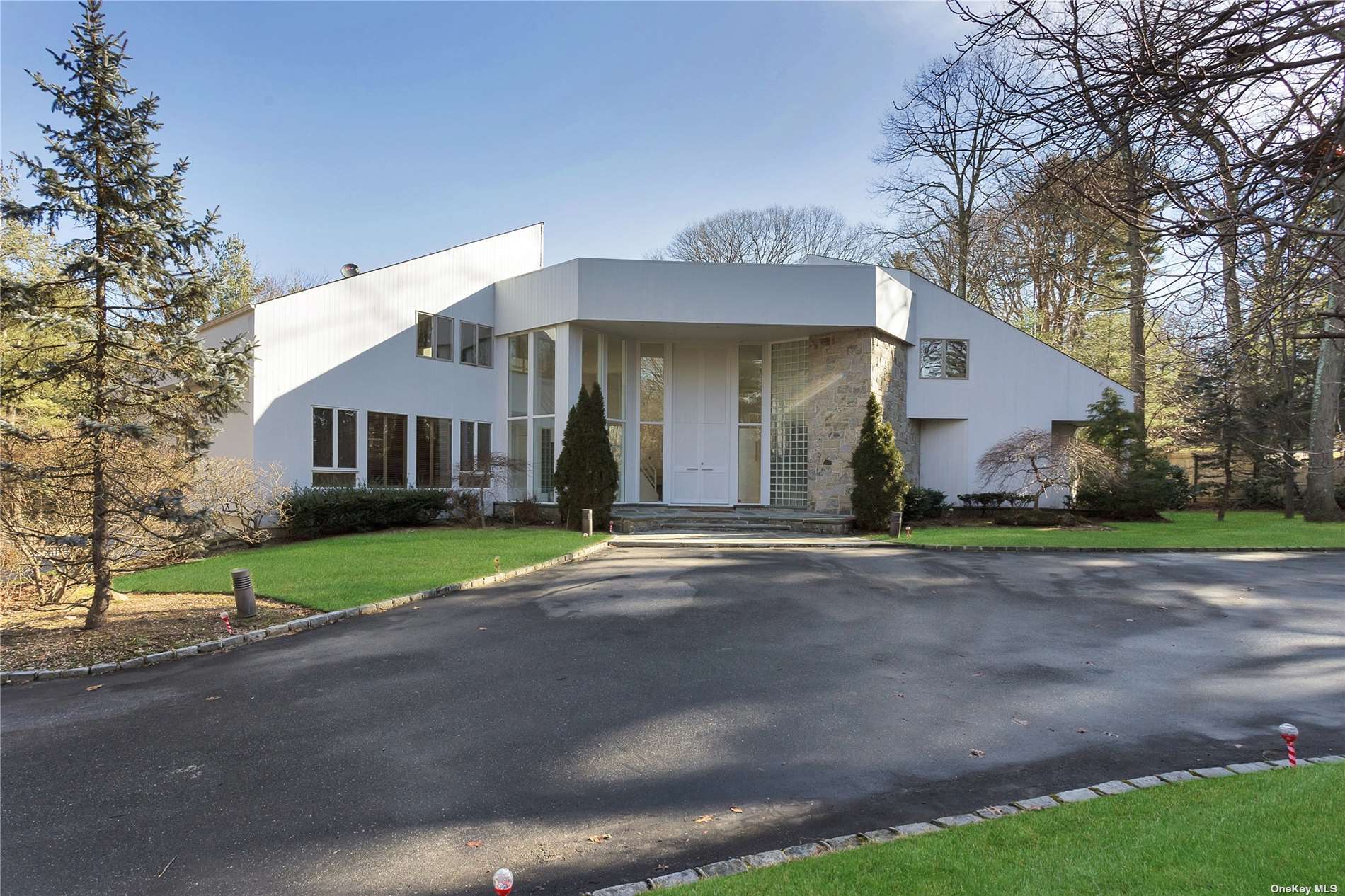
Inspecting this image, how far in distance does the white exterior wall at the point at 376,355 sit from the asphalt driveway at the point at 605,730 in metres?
8.91

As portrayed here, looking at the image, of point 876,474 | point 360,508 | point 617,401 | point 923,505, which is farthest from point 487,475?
point 923,505

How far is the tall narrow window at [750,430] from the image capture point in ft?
62.9

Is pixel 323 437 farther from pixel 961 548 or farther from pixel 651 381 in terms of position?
pixel 961 548

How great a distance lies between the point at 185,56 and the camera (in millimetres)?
9641

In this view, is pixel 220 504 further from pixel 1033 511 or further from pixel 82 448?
pixel 1033 511

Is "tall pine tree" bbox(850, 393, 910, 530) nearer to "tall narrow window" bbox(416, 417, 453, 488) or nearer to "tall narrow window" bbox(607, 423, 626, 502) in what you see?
"tall narrow window" bbox(607, 423, 626, 502)

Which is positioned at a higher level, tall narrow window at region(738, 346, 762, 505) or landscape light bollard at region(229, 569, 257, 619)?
tall narrow window at region(738, 346, 762, 505)

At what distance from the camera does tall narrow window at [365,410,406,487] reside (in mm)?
17062

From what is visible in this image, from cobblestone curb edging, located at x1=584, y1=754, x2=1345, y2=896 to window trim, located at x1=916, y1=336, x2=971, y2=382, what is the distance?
17.5m

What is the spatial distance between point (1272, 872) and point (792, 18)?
683 cm

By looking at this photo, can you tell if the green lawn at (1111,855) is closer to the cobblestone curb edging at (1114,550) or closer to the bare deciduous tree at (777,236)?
the cobblestone curb edging at (1114,550)

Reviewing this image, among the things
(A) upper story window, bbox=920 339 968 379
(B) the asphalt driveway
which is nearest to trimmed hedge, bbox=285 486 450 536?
(B) the asphalt driveway

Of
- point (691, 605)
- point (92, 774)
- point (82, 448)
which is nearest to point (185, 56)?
point (82, 448)

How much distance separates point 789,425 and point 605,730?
14548 mm
